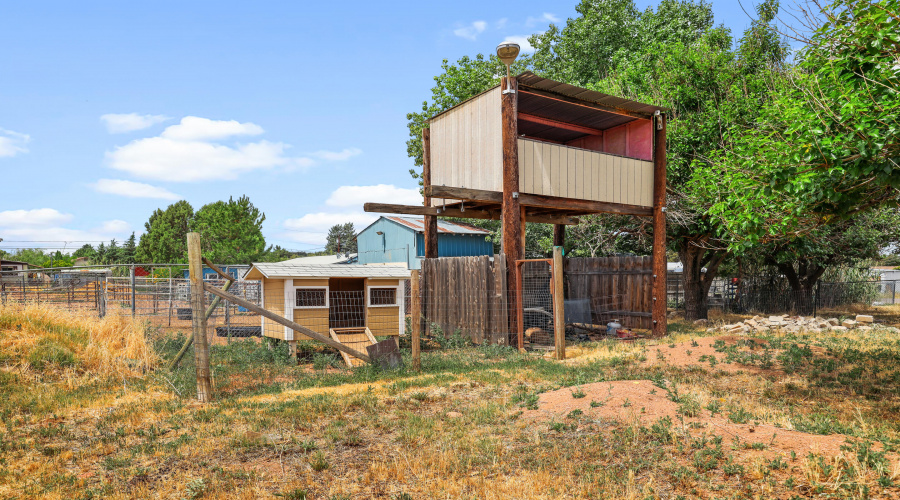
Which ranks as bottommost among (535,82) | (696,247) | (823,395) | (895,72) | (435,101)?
(823,395)

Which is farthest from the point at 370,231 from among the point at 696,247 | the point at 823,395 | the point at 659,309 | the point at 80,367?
the point at 823,395

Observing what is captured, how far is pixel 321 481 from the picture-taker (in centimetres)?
518

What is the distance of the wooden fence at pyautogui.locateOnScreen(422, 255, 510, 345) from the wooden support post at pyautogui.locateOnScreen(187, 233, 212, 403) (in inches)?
266

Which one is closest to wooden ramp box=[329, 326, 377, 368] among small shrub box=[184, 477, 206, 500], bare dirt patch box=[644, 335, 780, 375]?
bare dirt patch box=[644, 335, 780, 375]

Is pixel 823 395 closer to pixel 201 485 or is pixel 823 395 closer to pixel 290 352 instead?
pixel 201 485

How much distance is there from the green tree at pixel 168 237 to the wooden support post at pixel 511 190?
5089 centimetres

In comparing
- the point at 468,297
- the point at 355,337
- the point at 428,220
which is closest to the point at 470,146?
the point at 428,220

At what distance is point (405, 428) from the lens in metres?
6.64

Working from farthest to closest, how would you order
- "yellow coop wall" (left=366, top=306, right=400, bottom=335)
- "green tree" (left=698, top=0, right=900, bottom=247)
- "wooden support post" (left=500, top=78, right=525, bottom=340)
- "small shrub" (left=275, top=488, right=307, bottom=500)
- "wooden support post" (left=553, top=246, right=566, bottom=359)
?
"yellow coop wall" (left=366, top=306, right=400, bottom=335)
"wooden support post" (left=500, top=78, right=525, bottom=340)
"wooden support post" (left=553, top=246, right=566, bottom=359)
"green tree" (left=698, top=0, right=900, bottom=247)
"small shrub" (left=275, top=488, right=307, bottom=500)

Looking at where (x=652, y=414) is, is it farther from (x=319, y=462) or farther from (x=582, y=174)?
(x=582, y=174)

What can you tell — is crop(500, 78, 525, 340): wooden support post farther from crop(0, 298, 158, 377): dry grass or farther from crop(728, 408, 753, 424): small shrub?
crop(0, 298, 158, 377): dry grass

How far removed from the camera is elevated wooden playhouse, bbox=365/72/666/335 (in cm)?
1334

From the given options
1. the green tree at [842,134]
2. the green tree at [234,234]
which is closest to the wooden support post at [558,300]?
the green tree at [842,134]

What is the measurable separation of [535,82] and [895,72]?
788 centimetres
